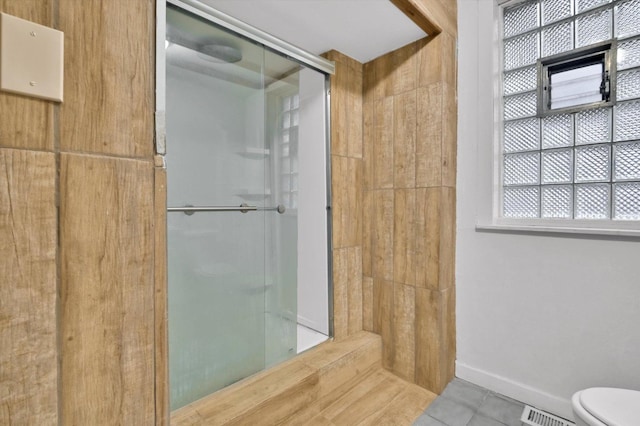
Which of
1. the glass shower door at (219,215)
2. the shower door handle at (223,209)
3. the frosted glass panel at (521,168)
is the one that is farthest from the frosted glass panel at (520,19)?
the shower door handle at (223,209)

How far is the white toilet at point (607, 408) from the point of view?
0.95 metres

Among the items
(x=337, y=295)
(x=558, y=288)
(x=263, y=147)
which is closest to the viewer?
(x=558, y=288)

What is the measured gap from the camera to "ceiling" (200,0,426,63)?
1366 mm

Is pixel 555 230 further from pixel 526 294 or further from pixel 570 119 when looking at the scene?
pixel 570 119

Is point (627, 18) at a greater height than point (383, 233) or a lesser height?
greater

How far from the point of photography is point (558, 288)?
1.42 meters

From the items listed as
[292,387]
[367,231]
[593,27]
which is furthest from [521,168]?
[292,387]

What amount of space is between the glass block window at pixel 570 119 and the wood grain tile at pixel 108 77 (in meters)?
1.76

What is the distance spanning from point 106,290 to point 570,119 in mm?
2024

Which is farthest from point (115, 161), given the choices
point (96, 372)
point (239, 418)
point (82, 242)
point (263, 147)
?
point (239, 418)

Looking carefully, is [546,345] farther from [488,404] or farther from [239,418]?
[239,418]

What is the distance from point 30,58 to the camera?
525 millimetres

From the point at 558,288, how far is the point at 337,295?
115 centimetres

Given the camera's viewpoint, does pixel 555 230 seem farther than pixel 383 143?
No
